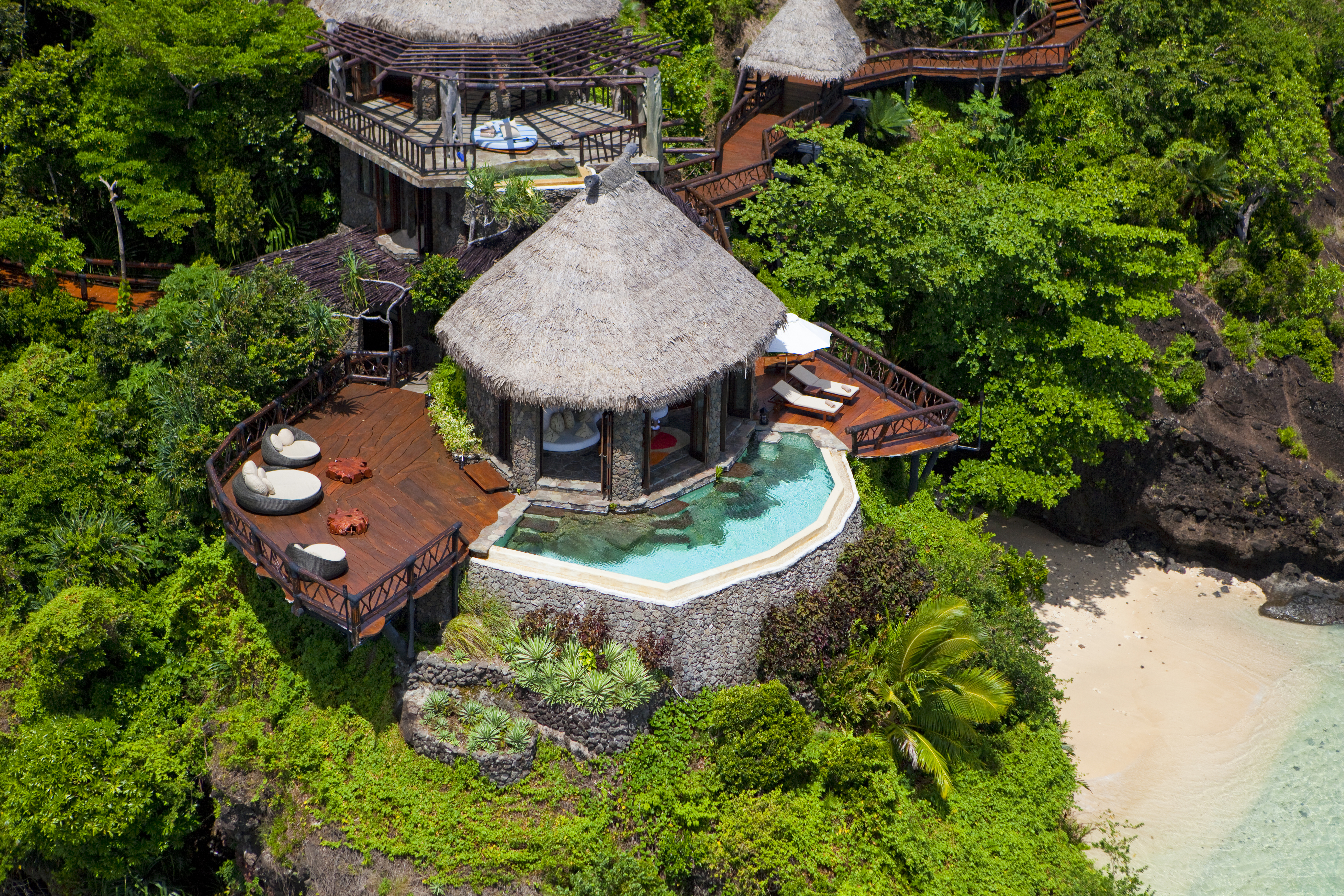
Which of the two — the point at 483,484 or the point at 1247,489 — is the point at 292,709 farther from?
the point at 1247,489

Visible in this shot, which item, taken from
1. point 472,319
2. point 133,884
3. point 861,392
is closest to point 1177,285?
point 861,392

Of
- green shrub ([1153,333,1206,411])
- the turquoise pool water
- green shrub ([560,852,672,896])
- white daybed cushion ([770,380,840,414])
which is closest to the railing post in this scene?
the turquoise pool water

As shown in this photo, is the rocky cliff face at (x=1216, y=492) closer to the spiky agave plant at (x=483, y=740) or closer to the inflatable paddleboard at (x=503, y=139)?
the inflatable paddleboard at (x=503, y=139)

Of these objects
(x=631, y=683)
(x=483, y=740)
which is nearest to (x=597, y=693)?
(x=631, y=683)

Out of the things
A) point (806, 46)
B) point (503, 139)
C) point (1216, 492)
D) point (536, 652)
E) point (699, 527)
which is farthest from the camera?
point (806, 46)

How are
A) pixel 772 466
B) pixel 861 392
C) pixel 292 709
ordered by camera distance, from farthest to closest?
pixel 861 392, pixel 772 466, pixel 292 709

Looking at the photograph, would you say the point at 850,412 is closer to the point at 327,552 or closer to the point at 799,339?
the point at 799,339

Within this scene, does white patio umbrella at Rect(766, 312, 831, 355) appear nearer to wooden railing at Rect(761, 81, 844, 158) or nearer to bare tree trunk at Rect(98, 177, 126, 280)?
wooden railing at Rect(761, 81, 844, 158)
